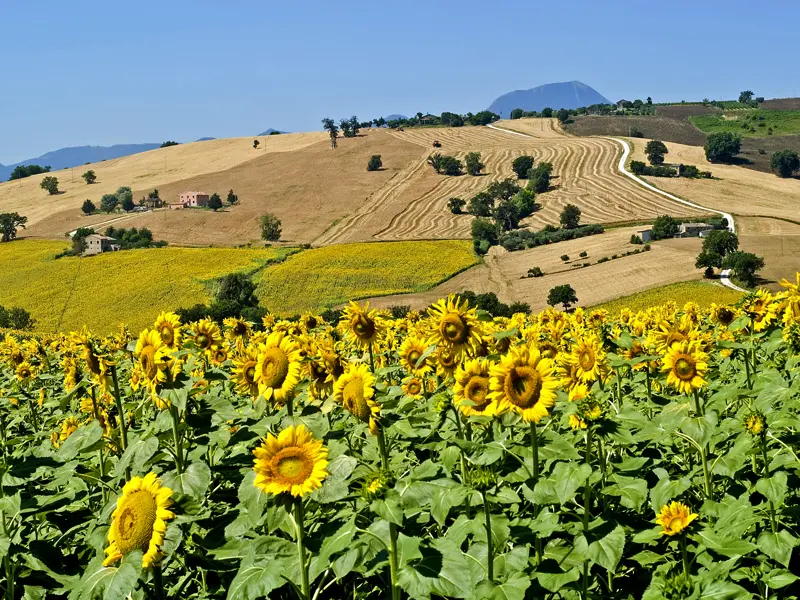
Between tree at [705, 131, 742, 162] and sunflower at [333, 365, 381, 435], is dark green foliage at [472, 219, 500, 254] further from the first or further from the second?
sunflower at [333, 365, 381, 435]

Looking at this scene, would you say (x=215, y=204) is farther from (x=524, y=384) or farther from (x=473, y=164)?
(x=524, y=384)

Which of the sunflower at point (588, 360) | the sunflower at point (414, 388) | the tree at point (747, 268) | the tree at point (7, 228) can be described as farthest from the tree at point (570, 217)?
the sunflower at point (588, 360)

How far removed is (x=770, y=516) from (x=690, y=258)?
82.7 m

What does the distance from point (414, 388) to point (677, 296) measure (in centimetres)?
6380

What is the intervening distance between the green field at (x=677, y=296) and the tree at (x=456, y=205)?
62943mm

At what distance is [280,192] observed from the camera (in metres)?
150

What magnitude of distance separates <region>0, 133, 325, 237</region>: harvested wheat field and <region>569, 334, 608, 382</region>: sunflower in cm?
13742

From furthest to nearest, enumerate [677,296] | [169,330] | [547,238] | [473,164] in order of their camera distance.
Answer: [473,164]
[547,238]
[677,296]
[169,330]

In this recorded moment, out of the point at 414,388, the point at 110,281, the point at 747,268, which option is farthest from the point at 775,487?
the point at 110,281

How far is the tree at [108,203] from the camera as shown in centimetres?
14825

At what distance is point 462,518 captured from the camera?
15.4 feet

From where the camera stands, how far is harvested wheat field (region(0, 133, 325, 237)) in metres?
142

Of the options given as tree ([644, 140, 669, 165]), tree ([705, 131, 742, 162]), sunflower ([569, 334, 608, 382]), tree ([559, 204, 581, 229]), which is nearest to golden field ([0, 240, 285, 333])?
tree ([559, 204, 581, 229])

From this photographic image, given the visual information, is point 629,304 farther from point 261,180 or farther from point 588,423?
point 261,180
